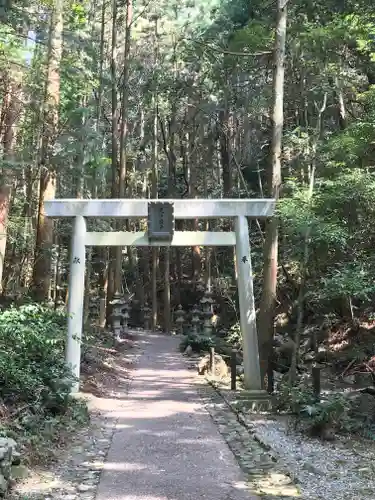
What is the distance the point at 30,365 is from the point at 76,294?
2.76m

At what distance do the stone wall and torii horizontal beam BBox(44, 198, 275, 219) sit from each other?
5.22m

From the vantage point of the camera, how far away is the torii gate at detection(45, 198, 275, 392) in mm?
9148

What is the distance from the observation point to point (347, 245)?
9.10 metres

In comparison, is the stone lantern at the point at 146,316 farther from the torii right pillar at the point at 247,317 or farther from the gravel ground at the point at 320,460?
the gravel ground at the point at 320,460

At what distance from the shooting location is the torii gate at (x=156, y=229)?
30.0 ft

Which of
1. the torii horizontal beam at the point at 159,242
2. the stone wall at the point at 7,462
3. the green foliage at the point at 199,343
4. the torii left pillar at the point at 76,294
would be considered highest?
the torii horizontal beam at the point at 159,242

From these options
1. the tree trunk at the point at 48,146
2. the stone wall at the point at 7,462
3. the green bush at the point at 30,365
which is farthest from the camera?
the tree trunk at the point at 48,146

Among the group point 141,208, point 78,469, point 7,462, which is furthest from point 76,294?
point 7,462

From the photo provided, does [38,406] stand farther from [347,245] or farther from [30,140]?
[30,140]

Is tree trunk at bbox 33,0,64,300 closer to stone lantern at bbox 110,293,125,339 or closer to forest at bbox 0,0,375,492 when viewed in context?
forest at bbox 0,0,375,492

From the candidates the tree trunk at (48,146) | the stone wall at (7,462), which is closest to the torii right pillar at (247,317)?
the tree trunk at (48,146)

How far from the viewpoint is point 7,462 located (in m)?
4.37

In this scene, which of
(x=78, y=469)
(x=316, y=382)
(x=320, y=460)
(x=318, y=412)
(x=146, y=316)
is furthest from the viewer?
(x=146, y=316)

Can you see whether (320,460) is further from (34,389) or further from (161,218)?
(161,218)
